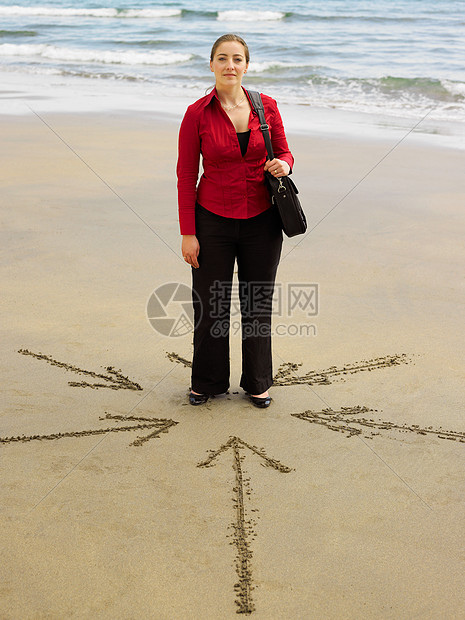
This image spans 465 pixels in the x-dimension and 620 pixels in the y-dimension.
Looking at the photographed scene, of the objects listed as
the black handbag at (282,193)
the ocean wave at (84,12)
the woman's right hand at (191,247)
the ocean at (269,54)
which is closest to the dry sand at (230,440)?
the woman's right hand at (191,247)

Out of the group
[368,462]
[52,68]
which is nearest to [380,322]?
[368,462]

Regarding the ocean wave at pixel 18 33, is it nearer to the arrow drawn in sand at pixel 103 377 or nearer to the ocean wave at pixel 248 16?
the ocean wave at pixel 248 16

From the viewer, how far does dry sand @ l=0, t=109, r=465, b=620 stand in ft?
7.20

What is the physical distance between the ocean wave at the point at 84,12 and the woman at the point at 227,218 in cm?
2711

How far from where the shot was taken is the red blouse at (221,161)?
2922mm

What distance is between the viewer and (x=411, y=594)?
7.13 feet

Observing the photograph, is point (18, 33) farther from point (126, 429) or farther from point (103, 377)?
point (126, 429)

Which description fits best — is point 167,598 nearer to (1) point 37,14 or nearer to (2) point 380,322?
(2) point 380,322

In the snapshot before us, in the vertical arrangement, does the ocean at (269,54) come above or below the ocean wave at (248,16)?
below

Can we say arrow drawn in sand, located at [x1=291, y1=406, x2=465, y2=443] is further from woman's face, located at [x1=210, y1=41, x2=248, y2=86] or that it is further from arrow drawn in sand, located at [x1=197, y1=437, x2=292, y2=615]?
woman's face, located at [x1=210, y1=41, x2=248, y2=86]

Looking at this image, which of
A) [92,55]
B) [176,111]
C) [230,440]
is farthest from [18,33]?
[230,440]

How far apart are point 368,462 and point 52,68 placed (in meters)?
15.5

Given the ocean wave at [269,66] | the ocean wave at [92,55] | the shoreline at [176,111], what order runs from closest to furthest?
the shoreline at [176,111], the ocean wave at [269,66], the ocean wave at [92,55]

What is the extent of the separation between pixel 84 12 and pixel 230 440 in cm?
3084
